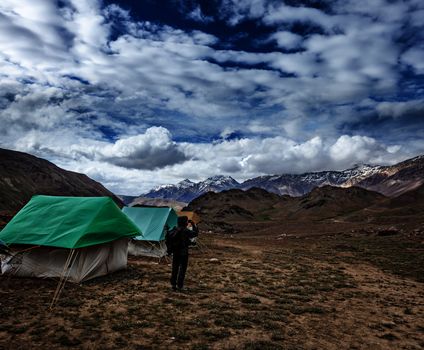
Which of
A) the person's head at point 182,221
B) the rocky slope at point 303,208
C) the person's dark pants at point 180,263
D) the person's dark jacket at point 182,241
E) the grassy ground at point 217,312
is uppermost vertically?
the rocky slope at point 303,208

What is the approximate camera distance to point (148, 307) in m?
10.8

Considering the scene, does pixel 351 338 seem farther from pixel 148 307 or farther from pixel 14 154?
pixel 14 154

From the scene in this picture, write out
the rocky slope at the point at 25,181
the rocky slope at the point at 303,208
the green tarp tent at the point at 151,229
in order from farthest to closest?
the rocky slope at the point at 303,208, the rocky slope at the point at 25,181, the green tarp tent at the point at 151,229

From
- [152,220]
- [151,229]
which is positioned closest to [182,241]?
[151,229]

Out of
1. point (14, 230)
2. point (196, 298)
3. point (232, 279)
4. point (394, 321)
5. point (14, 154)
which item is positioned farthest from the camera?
point (14, 154)

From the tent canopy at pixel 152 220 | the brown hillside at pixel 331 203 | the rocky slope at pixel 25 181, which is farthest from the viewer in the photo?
the brown hillside at pixel 331 203

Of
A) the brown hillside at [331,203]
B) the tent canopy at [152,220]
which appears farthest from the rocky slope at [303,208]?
the tent canopy at [152,220]

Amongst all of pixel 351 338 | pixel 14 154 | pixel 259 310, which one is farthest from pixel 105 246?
pixel 14 154

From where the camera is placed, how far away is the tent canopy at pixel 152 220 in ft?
74.7

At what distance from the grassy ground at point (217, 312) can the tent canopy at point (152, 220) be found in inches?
195

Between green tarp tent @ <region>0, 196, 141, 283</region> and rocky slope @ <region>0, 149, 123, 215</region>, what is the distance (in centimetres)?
11433

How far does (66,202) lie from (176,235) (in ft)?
22.5

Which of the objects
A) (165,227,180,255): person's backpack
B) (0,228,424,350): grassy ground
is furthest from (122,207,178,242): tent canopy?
(165,227,180,255): person's backpack

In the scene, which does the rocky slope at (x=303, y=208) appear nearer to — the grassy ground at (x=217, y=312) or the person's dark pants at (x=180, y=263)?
the grassy ground at (x=217, y=312)
